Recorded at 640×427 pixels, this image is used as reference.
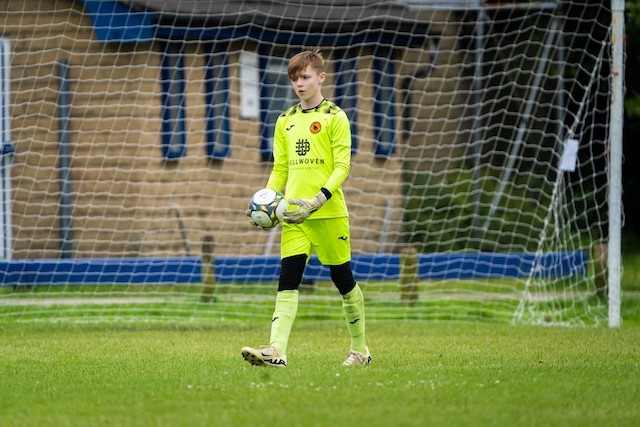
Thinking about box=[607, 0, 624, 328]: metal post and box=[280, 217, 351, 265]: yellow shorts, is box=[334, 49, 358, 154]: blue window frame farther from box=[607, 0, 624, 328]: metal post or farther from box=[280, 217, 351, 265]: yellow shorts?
box=[280, 217, 351, 265]: yellow shorts

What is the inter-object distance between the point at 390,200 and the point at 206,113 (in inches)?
123

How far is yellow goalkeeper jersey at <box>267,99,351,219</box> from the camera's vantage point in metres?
7.98

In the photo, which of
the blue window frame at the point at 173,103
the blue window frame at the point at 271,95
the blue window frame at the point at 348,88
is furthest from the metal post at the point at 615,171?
the blue window frame at the point at 271,95

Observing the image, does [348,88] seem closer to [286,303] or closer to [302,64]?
[302,64]

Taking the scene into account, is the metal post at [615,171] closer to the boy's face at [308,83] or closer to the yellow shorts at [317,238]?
the yellow shorts at [317,238]

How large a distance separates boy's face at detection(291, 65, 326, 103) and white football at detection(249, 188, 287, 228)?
70cm

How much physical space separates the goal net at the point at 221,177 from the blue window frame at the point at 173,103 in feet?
0.10

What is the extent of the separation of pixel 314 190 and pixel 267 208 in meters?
0.39

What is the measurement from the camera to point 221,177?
57.1 feet

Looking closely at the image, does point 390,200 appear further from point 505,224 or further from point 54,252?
point 54,252

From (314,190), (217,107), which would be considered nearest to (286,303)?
(314,190)

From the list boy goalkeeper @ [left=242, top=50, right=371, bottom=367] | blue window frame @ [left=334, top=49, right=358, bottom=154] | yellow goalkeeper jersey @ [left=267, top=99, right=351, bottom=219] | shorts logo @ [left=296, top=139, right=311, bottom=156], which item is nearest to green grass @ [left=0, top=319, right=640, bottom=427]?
boy goalkeeper @ [left=242, top=50, right=371, bottom=367]

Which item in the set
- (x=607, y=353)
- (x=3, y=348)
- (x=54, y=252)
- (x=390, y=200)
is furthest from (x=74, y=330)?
(x=390, y=200)

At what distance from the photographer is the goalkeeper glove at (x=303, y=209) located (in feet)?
25.1
